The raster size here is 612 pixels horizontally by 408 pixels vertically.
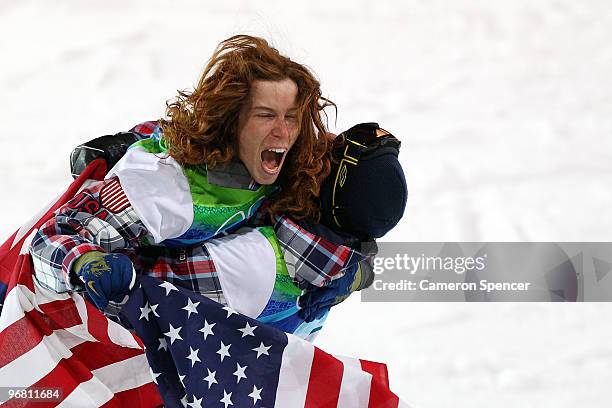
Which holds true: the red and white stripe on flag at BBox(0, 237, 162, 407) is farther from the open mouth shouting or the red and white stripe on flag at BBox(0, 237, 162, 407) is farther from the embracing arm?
the open mouth shouting

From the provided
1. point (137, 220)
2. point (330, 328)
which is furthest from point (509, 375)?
point (137, 220)

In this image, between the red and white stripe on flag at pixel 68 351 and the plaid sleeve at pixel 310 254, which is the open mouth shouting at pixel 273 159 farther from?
the red and white stripe on flag at pixel 68 351

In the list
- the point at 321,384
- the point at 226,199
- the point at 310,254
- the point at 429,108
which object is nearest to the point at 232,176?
the point at 226,199

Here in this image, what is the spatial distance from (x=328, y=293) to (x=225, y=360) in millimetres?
372

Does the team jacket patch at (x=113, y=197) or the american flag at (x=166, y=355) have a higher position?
the team jacket patch at (x=113, y=197)

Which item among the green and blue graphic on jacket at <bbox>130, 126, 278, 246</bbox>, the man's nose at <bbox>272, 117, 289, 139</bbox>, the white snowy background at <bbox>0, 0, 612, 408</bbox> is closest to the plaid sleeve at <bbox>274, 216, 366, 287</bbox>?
the green and blue graphic on jacket at <bbox>130, 126, 278, 246</bbox>

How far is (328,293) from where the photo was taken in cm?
242

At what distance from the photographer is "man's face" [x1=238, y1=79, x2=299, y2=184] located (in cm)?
221

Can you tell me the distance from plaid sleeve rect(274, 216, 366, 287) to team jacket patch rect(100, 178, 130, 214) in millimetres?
383

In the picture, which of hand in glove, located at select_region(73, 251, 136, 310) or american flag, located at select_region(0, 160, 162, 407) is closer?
hand in glove, located at select_region(73, 251, 136, 310)

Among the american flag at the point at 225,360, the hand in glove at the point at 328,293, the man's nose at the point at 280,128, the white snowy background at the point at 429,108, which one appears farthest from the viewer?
the white snowy background at the point at 429,108

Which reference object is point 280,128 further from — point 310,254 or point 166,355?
point 166,355

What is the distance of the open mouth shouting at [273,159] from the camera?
2252 millimetres

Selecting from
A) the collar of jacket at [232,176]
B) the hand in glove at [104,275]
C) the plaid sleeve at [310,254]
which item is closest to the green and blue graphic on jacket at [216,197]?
Result: the collar of jacket at [232,176]
